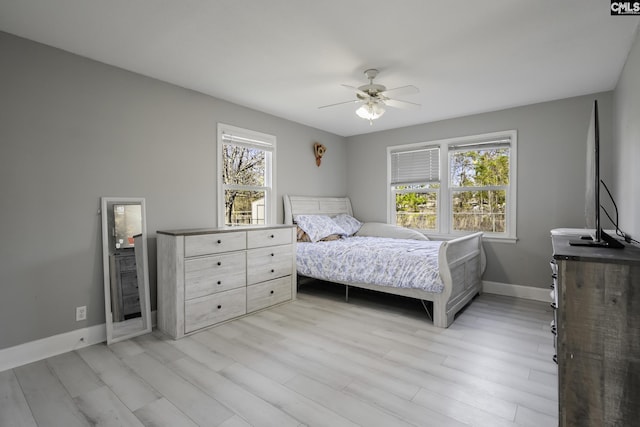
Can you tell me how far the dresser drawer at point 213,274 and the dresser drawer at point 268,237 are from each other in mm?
181

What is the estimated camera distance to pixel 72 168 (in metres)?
2.59

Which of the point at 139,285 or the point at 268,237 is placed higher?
the point at 268,237

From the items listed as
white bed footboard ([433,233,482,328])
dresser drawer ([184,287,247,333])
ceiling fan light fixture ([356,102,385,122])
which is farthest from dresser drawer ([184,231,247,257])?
white bed footboard ([433,233,482,328])

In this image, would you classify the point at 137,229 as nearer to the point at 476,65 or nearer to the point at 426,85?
the point at 426,85

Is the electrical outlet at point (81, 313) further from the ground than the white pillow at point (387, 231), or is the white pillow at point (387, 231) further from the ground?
the white pillow at point (387, 231)

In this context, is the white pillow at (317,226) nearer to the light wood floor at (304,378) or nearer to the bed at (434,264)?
the bed at (434,264)

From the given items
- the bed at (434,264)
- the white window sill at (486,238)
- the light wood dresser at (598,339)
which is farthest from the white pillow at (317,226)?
the light wood dresser at (598,339)

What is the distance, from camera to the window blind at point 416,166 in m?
4.73

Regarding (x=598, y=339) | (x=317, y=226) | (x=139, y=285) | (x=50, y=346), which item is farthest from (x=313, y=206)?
(x=598, y=339)

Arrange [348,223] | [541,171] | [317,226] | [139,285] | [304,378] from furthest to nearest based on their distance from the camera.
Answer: [348,223]
[317,226]
[541,171]
[139,285]
[304,378]

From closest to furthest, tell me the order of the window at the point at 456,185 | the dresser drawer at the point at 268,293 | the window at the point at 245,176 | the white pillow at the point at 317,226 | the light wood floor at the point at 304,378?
1. the light wood floor at the point at 304,378
2. the dresser drawer at the point at 268,293
3. the window at the point at 245,176
4. the window at the point at 456,185
5. the white pillow at the point at 317,226

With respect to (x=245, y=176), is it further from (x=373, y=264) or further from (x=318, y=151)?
(x=373, y=264)

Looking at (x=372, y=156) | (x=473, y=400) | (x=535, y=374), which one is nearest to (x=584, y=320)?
(x=473, y=400)

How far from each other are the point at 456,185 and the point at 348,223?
1.70 m
